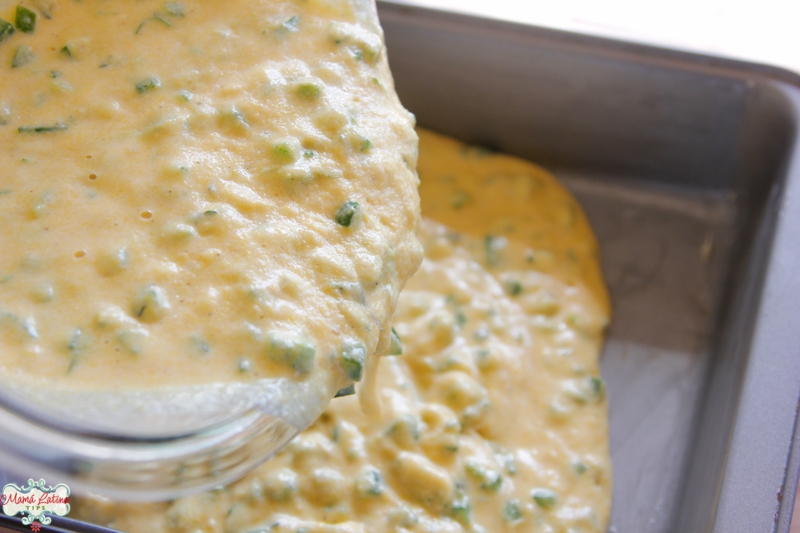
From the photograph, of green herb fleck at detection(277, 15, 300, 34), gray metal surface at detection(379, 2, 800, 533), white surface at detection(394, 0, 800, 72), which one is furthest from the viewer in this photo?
white surface at detection(394, 0, 800, 72)

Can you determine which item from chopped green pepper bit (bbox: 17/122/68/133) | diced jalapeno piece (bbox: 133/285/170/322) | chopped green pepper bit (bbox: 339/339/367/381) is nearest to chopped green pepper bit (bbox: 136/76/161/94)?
chopped green pepper bit (bbox: 17/122/68/133)

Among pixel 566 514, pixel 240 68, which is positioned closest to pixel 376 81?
pixel 240 68

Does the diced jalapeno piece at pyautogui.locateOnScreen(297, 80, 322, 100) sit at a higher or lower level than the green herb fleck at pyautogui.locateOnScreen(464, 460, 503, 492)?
higher

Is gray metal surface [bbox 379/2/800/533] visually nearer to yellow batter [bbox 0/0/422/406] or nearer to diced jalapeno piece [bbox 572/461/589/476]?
diced jalapeno piece [bbox 572/461/589/476]

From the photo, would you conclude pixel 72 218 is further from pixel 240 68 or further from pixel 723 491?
pixel 723 491

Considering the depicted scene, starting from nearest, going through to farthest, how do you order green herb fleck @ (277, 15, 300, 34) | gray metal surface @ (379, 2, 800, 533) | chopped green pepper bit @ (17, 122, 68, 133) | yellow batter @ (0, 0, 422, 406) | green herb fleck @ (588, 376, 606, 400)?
yellow batter @ (0, 0, 422, 406), chopped green pepper bit @ (17, 122, 68, 133), green herb fleck @ (277, 15, 300, 34), gray metal surface @ (379, 2, 800, 533), green herb fleck @ (588, 376, 606, 400)

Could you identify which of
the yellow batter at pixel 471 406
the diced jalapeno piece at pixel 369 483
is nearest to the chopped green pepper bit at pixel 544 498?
the yellow batter at pixel 471 406
